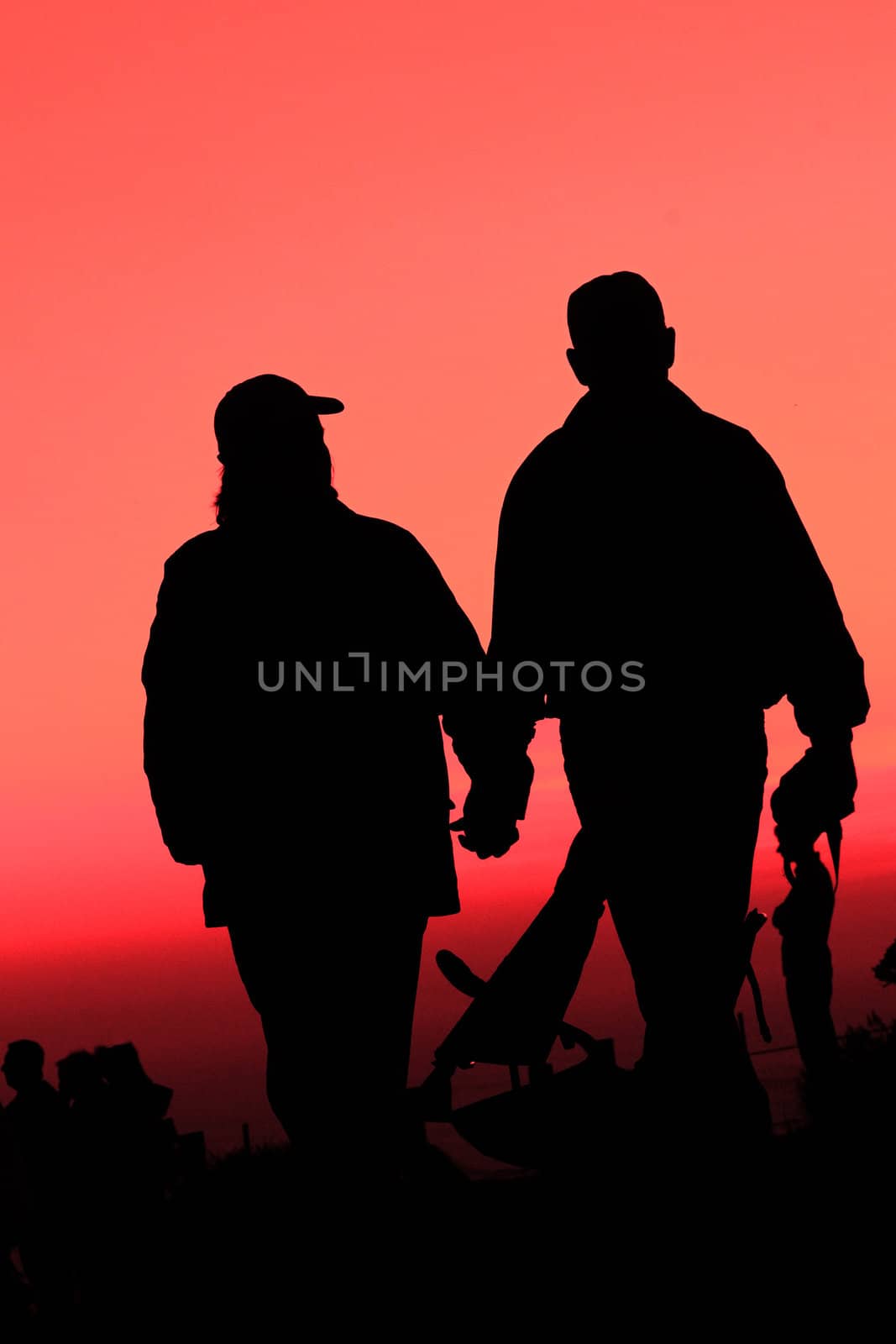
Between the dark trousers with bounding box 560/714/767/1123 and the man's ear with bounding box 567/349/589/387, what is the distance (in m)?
0.99

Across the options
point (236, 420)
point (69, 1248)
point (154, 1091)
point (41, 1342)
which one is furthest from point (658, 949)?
point (154, 1091)

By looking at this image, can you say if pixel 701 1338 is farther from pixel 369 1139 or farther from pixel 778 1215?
pixel 369 1139

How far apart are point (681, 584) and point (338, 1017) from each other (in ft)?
4.94

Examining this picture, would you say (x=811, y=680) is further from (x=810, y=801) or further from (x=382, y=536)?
(x=382, y=536)

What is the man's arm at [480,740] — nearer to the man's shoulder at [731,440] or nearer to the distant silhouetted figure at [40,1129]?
the man's shoulder at [731,440]

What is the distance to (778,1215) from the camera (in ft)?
12.5

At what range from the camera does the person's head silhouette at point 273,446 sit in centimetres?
480

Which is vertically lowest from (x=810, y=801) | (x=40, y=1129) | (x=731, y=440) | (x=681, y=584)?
(x=40, y=1129)

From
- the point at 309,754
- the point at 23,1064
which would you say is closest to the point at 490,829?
the point at 309,754

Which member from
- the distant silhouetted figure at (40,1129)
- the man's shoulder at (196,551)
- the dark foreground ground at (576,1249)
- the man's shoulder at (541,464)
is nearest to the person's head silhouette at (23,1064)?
the distant silhouetted figure at (40,1129)

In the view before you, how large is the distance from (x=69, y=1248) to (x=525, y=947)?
4.38 m

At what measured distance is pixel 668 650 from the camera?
438cm

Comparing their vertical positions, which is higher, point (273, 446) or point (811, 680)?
point (273, 446)

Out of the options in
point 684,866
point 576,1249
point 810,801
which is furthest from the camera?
point 810,801
